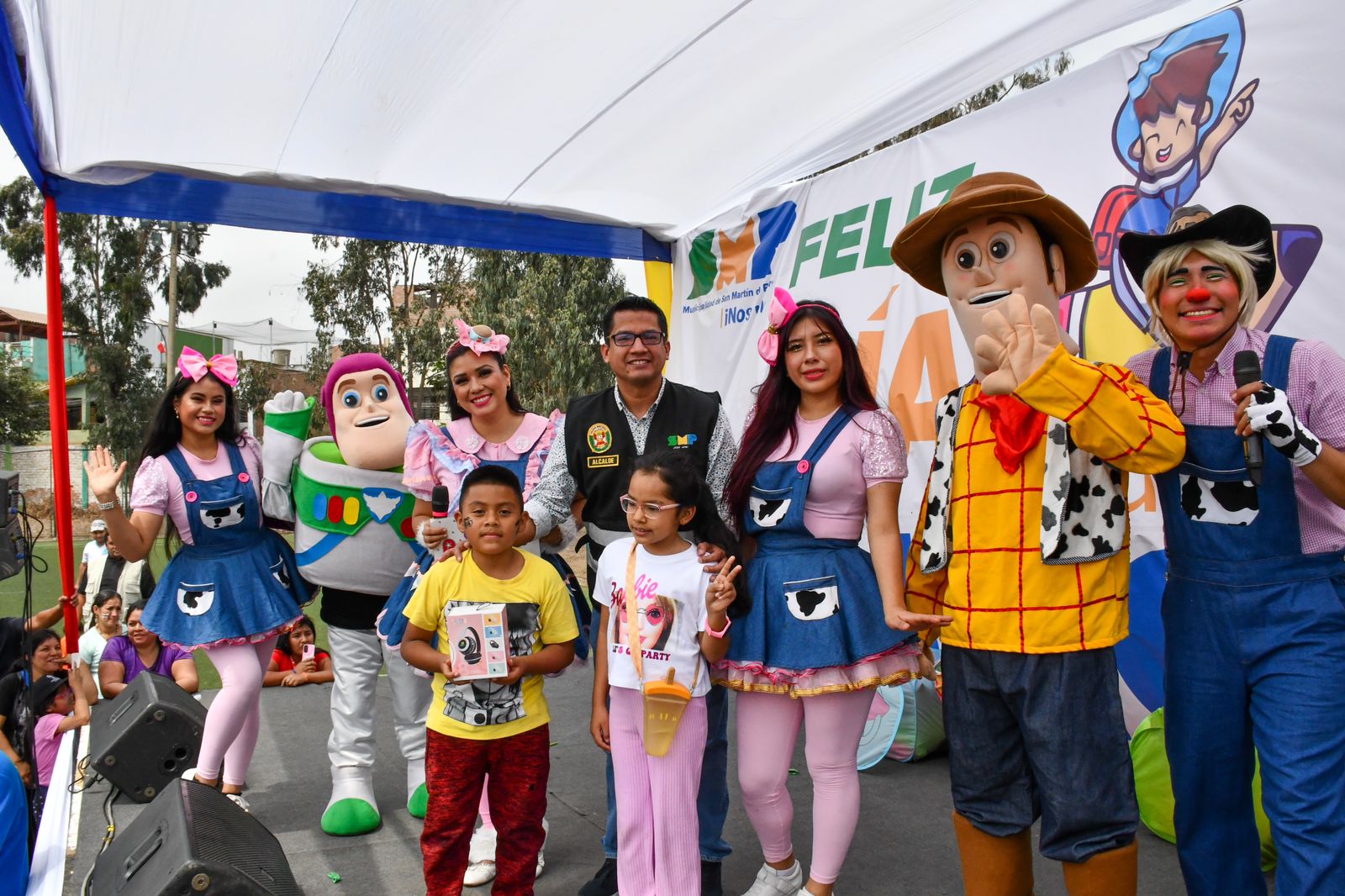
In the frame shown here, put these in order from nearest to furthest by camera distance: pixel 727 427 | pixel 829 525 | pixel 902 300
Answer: pixel 829 525, pixel 727 427, pixel 902 300

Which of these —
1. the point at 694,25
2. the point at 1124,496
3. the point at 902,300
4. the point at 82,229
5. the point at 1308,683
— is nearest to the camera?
the point at 1308,683

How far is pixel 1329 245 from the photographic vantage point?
2.92 metres

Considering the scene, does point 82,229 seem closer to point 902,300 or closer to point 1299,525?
point 902,300

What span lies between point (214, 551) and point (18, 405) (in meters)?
30.0

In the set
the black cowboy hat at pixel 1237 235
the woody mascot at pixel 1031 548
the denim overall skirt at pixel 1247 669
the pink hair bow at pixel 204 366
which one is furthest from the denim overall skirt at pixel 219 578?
the black cowboy hat at pixel 1237 235

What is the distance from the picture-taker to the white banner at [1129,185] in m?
2.96

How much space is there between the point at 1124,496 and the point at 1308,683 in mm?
514

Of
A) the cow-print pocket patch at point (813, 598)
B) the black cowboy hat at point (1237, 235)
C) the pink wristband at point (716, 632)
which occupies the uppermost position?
the black cowboy hat at point (1237, 235)

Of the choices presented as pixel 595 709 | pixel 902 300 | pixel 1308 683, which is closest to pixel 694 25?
pixel 902 300

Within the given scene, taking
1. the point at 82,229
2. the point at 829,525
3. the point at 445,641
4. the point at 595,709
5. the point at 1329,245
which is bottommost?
the point at 595,709

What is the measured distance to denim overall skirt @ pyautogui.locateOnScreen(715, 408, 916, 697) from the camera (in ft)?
8.49

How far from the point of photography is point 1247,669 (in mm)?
2148

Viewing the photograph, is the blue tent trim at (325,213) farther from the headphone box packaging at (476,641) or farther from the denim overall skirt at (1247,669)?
the denim overall skirt at (1247,669)

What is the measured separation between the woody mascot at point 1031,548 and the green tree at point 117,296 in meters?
19.9
